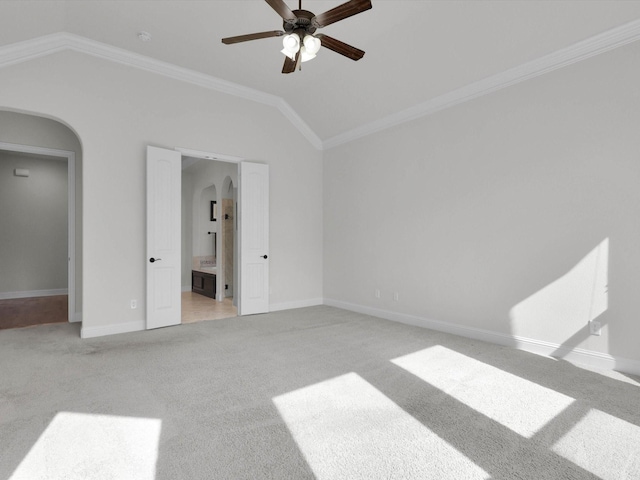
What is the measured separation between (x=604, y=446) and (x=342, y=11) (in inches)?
123

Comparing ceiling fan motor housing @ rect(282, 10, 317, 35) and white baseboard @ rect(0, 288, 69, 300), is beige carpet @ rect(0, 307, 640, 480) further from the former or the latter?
white baseboard @ rect(0, 288, 69, 300)

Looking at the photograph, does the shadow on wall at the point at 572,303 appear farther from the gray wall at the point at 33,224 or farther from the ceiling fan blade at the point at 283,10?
the gray wall at the point at 33,224

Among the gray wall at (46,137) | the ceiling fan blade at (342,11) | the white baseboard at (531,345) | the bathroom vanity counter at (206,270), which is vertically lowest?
the white baseboard at (531,345)

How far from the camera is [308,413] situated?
2.36 m

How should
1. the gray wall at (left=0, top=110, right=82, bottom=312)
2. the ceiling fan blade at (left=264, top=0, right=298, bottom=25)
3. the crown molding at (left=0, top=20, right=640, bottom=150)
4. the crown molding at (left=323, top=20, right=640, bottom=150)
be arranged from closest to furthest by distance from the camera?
1. the ceiling fan blade at (left=264, top=0, right=298, bottom=25)
2. the crown molding at (left=323, top=20, right=640, bottom=150)
3. the crown molding at (left=0, top=20, right=640, bottom=150)
4. the gray wall at (left=0, top=110, right=82, bottom=312)

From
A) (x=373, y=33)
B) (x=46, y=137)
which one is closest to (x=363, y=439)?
(x=373, y=33)

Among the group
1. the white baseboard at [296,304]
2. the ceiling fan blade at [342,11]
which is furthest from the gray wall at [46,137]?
the ceiling fan blade at [342,11]

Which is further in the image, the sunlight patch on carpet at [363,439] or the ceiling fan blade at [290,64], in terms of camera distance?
the ceiling fan blade at [290,64]

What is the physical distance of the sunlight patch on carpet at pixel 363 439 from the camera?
1777 mm

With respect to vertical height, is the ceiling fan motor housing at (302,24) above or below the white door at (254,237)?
above

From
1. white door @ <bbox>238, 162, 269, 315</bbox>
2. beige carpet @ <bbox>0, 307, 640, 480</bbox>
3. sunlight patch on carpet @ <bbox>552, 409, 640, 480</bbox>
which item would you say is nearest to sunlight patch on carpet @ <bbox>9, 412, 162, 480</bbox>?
beige carpet @ <bbox>0, 307, 640, 480</bbox>

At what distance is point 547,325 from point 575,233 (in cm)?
98

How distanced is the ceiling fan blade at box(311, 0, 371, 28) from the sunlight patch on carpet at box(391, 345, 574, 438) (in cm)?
283

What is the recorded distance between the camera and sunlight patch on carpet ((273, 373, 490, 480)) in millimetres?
1777
